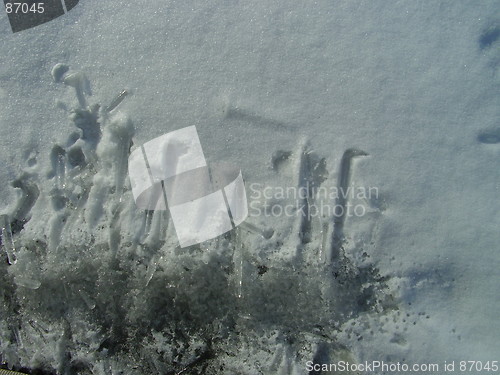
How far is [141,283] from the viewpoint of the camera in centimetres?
225

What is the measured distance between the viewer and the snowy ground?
2121 mm

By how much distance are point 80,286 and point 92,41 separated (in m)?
1.37

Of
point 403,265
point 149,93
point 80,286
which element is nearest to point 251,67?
point 149,93
